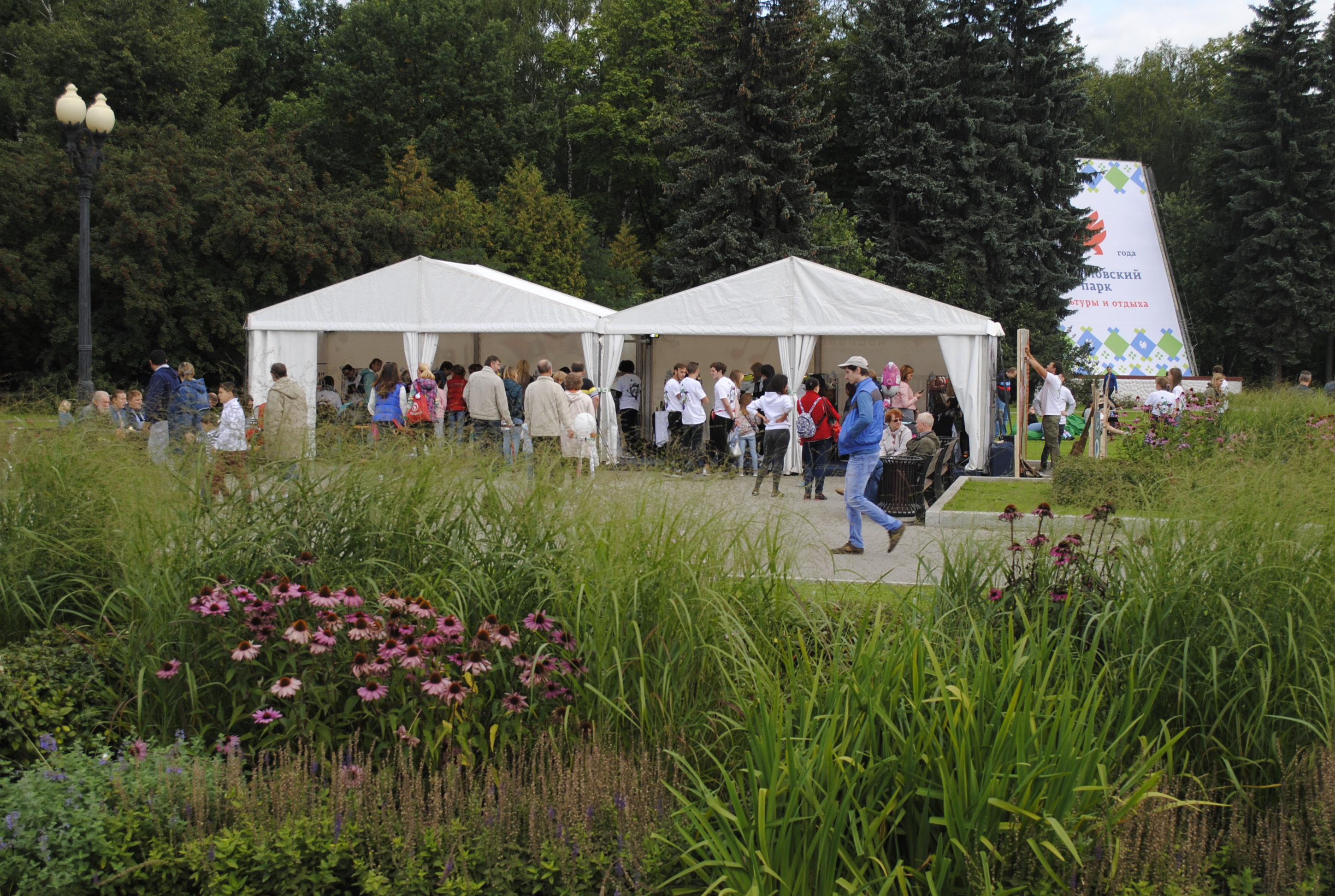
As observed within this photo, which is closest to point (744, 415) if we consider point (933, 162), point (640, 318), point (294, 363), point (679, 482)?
point (640, 318)

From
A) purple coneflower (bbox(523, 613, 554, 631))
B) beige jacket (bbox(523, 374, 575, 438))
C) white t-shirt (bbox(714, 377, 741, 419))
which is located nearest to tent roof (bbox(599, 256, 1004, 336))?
white t-shirt (bbox(714, 377, 741, 419))

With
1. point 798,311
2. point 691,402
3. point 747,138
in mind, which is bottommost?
point 691,402

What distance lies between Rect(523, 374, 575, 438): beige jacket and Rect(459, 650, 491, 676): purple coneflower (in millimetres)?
8176

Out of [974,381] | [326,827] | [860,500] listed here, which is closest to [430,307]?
[974,381]

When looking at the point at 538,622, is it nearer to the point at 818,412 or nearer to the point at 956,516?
the point at 956,516

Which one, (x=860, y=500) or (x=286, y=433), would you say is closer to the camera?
(x=286, y=433)

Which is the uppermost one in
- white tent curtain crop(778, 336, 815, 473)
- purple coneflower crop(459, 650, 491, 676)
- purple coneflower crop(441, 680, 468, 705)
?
white tent curtain crop(778, 336, 815, 473)

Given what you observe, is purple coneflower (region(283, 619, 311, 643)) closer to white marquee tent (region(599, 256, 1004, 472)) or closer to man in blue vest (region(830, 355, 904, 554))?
man in blue vest (region(830, 355, 904, 554))

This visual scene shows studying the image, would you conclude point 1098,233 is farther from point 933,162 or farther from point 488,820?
point 488,820

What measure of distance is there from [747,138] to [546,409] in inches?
838

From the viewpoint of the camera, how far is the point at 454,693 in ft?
11.5

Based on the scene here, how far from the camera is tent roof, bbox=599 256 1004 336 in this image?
54.4ft

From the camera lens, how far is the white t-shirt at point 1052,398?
52.7 feet

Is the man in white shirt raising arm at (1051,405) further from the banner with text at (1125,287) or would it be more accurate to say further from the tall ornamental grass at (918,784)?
the banner with text at (1125,287)
